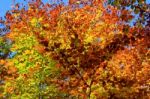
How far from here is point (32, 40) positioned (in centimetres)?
2544

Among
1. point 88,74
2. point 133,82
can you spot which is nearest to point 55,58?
point 88,74

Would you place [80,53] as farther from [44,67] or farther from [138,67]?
[138,67]

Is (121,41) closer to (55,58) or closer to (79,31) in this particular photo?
(79,31)

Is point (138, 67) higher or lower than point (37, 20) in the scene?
lower

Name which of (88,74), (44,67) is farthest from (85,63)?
(44,67)

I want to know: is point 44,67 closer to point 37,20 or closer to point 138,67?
point 37,20

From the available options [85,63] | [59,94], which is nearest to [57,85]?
[59,94]

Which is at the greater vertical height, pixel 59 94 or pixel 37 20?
pixel 37 20

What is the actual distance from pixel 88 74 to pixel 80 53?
63.2 inches

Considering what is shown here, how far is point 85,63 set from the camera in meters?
25.5

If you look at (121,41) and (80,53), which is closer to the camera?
(80,53)

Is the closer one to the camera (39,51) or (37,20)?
(39,51)

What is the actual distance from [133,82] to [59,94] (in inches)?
177

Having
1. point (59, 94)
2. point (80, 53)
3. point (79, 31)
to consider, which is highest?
point (79, 31)
